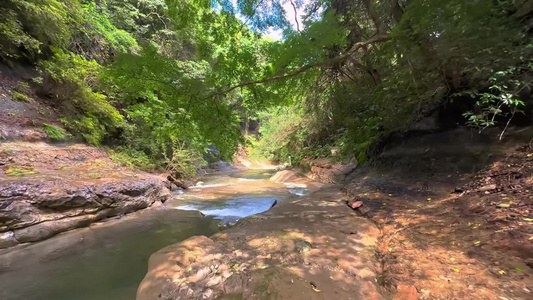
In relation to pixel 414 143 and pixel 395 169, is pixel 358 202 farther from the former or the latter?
pixel 414 143

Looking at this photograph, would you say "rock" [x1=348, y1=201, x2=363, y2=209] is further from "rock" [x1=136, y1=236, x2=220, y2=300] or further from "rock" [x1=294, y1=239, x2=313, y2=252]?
"rock" [x1=136, y1=236, x2=220, y2=300]

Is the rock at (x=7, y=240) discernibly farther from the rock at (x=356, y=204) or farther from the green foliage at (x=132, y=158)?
the rock at (x=356, y=204)

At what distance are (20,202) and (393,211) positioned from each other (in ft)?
22.8

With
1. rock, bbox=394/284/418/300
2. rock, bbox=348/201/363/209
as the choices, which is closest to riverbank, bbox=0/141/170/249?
rock, bbox=348/201/363/209

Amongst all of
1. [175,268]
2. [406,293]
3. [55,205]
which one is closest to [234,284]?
[175,268]

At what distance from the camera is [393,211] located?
4648 mm

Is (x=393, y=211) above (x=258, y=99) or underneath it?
underneath

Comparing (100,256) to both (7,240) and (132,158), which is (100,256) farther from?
(132,158)

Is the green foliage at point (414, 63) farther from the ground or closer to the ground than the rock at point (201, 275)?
farther from the ground

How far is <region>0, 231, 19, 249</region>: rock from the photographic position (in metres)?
3.85

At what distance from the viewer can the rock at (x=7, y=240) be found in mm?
3848

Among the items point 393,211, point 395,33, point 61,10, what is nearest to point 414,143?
point 393,211

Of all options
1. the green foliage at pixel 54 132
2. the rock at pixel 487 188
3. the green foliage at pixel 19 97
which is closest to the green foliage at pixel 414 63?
the rock at pixel 487 188

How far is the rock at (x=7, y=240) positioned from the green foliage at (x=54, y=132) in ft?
13.6
